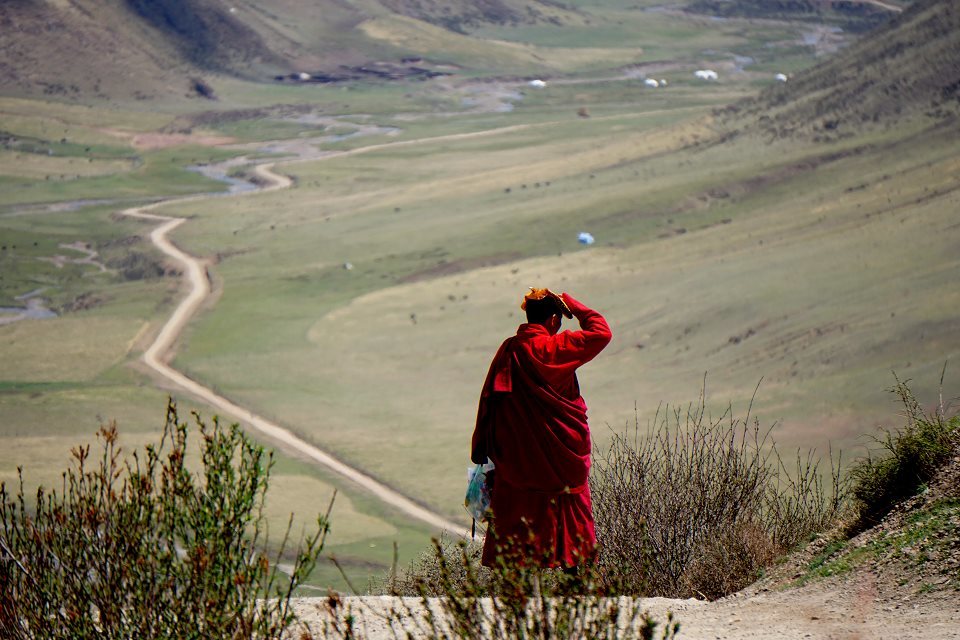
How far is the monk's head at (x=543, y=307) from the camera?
790 cm

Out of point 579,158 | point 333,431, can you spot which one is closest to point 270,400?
point 333,431

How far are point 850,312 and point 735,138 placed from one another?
2515 centimetres

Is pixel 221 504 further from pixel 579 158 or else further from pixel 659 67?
pixel 659 67

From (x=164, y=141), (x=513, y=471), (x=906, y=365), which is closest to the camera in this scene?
(x=513, y=471)

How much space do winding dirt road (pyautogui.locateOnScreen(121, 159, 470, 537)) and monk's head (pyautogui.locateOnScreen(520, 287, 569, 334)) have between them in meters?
12.9

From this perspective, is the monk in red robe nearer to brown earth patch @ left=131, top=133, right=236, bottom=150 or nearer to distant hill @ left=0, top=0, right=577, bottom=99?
brown earth patch @ left=131, top=133, right=236, bottom=150

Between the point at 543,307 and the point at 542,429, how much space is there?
74 centimetres

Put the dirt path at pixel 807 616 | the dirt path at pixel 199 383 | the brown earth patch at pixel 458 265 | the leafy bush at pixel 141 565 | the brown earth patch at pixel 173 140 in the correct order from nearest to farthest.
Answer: the leafy bush at pixel 141 565 < the dirt path at pixel 807 616 < the dirt path at pixel 199 383 < the brown earth patch at pixel 458 265 < the brown earth patch at pixel 173 140

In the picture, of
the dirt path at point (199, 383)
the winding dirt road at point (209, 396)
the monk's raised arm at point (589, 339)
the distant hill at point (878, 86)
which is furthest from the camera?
the distant hill at point (878, 86)

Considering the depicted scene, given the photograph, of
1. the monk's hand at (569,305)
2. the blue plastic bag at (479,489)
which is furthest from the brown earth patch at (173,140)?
the monk's hand at (569,305)

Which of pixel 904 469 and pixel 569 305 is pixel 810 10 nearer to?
pixel 904 469

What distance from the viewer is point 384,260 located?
47812 mm

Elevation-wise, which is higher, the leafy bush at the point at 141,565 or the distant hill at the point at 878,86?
the distant hill at the point at 878,86

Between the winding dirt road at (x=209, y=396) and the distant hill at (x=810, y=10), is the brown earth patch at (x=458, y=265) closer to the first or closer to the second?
the winding dirt road at (x=209, y=396)
